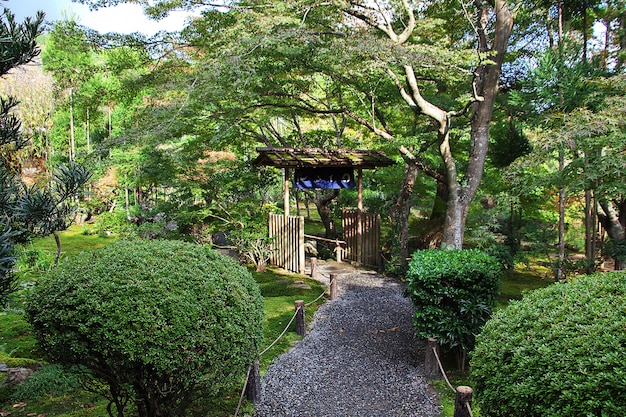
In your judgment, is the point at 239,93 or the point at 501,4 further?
the point at 239,93

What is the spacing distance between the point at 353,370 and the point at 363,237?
607 cm

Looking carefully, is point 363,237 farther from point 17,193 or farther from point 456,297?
point 17,193

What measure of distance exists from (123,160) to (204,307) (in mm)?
12967

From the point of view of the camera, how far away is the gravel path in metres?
4.30

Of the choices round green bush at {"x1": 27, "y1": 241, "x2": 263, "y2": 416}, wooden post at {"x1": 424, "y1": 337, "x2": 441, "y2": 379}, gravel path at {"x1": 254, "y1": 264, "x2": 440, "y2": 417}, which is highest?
round green bush at {"x1": 27, "y1": 241, "x2": 263, "y2": 416}

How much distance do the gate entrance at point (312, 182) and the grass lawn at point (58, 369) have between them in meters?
1.08

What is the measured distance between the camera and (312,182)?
1052cm

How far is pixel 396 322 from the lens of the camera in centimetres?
677

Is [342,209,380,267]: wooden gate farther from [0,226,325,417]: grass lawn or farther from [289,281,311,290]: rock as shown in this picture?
[289,281,311,290]: rock

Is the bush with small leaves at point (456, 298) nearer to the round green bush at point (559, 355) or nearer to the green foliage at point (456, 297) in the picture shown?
the green foliage at point (456, 297)

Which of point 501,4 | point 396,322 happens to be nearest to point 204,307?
point 396,322

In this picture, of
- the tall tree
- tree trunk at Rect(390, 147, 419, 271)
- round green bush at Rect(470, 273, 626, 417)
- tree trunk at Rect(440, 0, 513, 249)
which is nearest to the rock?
tree trunk at Rect(390, 147, 419, 271)

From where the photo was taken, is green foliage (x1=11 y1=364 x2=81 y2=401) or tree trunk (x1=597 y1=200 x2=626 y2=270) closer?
green foliage (x1=11 y1=364 x2=81 y2=401)

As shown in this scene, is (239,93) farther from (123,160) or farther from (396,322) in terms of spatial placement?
(123,160)
